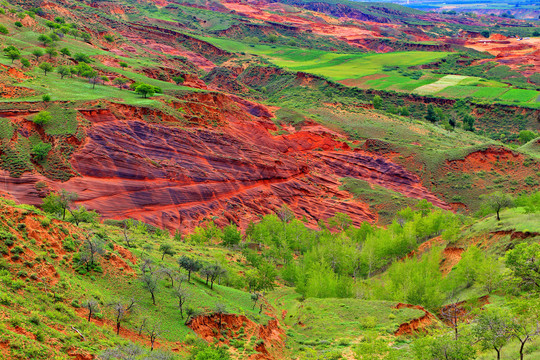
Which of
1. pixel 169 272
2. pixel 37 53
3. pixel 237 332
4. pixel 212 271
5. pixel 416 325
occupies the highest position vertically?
pixel 37 53

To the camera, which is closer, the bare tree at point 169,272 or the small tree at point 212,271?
the bare tree at point 169,272

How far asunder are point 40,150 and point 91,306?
3817cm

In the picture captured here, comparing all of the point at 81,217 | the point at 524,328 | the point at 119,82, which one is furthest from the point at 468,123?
the point at 524,328

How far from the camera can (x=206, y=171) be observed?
7469cm

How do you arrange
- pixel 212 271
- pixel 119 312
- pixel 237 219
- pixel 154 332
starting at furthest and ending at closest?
pixel 237 219 → pixel 212 271 → pixel 154 332 → pixel 119 312

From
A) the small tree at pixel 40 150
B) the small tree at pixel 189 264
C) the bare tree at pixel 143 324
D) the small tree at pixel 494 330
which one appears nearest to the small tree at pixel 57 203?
the small tree at pixel 40 150

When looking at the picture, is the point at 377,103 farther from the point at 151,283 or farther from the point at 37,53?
the point at 151,283

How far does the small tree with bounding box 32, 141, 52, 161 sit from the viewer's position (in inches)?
2352

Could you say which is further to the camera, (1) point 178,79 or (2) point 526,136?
(2) point 526,136

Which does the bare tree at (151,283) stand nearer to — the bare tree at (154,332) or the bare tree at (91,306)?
the bare tree at (154,332)

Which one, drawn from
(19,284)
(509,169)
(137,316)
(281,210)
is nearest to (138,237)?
(137,316)

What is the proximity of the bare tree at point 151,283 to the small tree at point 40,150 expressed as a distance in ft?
107

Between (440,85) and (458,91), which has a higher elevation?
(440,85)

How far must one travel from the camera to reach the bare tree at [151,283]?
34.8 metres
